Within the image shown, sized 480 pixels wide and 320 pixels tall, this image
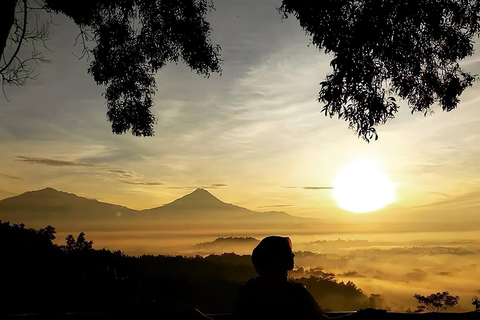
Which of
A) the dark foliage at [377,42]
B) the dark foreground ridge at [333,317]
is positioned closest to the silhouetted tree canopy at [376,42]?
the dark foliage at [377,42]

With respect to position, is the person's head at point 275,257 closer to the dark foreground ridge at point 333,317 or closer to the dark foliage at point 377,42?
the dark foreground ridge at point 333,317

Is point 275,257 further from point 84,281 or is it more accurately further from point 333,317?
point 84,281

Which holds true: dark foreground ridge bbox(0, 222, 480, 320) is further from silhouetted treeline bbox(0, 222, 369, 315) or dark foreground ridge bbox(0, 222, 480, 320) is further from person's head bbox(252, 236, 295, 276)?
person's head bbox(252, 236, 295, 276)

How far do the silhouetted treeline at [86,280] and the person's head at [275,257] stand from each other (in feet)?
14.4

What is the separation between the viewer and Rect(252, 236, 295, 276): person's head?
433cm

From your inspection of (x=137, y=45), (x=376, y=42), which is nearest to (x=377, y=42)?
(x=376, y=42)

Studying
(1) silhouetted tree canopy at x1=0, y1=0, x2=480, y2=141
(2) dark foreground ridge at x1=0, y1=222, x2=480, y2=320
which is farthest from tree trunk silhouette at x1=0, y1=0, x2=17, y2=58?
(2) dark foreground ridge at x1=0, y1=222, x2=480, y2=320

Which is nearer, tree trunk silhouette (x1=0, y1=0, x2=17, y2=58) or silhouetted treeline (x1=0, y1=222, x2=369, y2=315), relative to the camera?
tree trunk silhouette (x1=0, y1=0, x2=17, y2=58)

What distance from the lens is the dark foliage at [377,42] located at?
10906 millimetres

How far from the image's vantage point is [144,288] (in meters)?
12.4

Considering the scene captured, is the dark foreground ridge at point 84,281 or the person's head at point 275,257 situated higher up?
the person's head at point 275,257

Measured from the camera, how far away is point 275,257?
4.32 meters

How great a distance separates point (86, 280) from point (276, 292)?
812cm

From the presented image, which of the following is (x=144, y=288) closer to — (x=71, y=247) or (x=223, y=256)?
(x=71, y=247)
